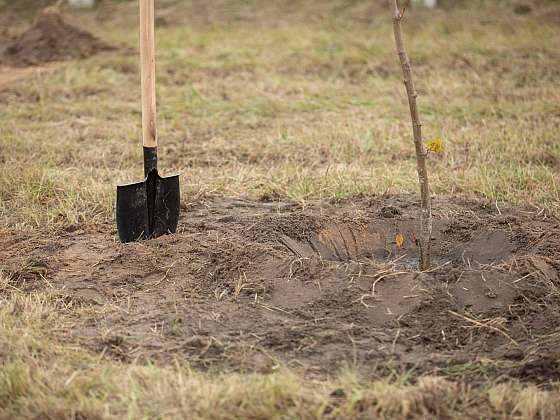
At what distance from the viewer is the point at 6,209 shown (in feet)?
15.1

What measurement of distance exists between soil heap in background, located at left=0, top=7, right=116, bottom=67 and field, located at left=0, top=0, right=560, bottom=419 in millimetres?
539

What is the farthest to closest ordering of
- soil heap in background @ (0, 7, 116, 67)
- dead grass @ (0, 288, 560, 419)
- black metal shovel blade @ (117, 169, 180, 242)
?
soil heap in background @ (0, 7, 116, 67), black metal shovel blade @ (117, 169, 180, 242), dead grass @ (0, 288, 560, 419)

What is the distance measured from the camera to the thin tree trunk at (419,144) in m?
3.25

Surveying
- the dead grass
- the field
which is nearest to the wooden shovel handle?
the field

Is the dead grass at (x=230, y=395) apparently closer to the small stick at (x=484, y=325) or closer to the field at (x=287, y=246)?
the field at (x=287, y=246)

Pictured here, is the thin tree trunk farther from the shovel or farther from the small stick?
the shovel

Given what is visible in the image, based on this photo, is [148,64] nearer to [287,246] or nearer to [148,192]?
[148,192]

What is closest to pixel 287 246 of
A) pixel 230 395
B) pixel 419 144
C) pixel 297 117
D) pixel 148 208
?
pixel 148 208

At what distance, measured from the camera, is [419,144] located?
3.37 meters

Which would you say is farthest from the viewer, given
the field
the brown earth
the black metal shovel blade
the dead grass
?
the black metal shovel blade

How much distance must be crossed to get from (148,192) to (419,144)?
57.9 inches

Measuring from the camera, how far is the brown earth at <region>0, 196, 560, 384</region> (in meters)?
2.98

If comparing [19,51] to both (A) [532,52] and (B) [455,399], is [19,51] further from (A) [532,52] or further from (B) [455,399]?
(B) [455,399]

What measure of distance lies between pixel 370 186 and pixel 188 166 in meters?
1.40
